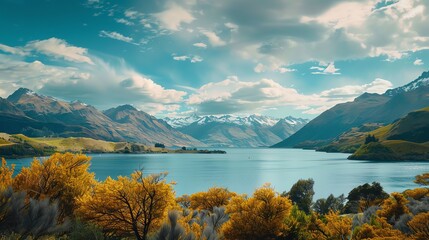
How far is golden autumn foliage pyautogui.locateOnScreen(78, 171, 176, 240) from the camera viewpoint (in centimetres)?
3259

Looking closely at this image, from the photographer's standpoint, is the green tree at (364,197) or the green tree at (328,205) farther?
the green tree at (328,205)

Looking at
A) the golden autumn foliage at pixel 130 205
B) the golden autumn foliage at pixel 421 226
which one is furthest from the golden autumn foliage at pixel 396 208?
the golden autumn foliage at pixel 130 205

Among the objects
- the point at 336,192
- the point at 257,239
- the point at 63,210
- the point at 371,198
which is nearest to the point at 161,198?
the point at 63,210

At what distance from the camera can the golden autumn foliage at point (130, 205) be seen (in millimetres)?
32594

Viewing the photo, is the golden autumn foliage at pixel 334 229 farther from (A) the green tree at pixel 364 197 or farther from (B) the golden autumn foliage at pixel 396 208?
(A) the green tree at pixel 364 197

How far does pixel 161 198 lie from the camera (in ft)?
109

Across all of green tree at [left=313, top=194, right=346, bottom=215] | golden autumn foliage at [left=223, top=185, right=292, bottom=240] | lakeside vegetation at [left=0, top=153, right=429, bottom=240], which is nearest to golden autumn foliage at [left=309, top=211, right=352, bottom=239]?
lakeside vegetation at [left=0, top=153, right=429, bottom=240]

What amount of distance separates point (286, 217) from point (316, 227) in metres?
4.25

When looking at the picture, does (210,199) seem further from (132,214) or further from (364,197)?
(364,197)

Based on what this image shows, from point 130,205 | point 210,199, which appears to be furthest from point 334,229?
point 210,199

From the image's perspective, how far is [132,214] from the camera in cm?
3250

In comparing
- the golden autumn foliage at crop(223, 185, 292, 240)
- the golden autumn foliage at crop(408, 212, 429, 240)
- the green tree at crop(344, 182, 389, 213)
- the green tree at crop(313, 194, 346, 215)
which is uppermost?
the golden autumn foliage at crop(408, 212, 429, 240)

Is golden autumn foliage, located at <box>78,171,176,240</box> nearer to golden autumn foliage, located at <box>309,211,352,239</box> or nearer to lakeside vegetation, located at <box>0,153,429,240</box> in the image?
lakeside vegetation, located at <box>0,153,429,240</box>

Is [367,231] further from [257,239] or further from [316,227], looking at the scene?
[257,239]
